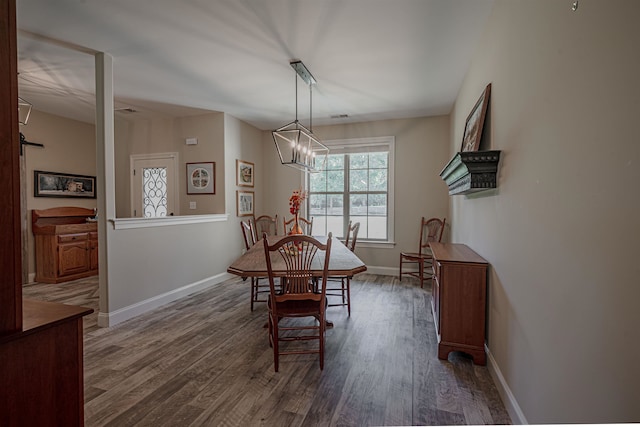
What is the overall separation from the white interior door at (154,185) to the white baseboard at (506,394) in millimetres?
5023

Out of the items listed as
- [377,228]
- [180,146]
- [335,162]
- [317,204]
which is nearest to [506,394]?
[377,228]

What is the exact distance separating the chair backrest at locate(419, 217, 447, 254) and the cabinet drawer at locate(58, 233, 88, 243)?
5690mm

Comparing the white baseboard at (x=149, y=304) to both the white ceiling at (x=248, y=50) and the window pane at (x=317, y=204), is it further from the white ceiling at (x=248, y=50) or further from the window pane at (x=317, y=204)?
the white ceiling at (x=248, y=50)

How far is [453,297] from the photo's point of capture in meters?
2.26

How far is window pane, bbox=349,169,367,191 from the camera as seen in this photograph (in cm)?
532

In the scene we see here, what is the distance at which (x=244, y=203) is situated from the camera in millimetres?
5273

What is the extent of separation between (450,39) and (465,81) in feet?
2.96

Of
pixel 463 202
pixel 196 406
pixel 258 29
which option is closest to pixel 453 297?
pixel 463 202

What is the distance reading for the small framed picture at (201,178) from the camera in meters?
4.75

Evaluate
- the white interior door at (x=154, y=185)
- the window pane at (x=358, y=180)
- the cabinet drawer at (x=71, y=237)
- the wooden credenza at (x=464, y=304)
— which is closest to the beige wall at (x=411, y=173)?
the window pane at (x=358, y=180)

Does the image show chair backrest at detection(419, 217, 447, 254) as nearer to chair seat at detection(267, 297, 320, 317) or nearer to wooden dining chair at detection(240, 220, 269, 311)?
wooden dining chair at detection(240, 220, 269, 311)

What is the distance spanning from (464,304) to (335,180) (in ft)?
11.9

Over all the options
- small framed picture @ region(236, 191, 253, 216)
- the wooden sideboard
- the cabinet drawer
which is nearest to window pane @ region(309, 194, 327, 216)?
small framed picture @ region(236, 191, 253, 216)

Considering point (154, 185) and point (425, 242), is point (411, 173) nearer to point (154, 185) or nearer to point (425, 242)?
point (425, 242)
